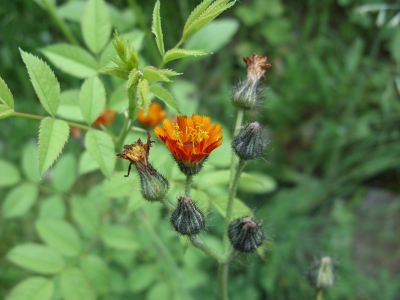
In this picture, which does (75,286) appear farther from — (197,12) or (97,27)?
(197,12)

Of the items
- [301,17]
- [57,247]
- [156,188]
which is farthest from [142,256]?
[301,17]

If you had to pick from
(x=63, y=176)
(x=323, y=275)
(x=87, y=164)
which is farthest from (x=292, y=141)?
(x=87, y=164)

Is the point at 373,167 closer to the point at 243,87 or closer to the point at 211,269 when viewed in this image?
the point at 211,269

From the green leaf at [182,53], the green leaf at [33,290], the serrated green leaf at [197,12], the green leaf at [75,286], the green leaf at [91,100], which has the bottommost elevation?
the green leaf at [33,290]


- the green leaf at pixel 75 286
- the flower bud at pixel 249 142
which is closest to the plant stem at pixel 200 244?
the flower bud at pixel 249 142

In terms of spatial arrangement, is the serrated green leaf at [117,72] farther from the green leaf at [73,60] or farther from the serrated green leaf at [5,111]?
the green leaf at [73,60]
